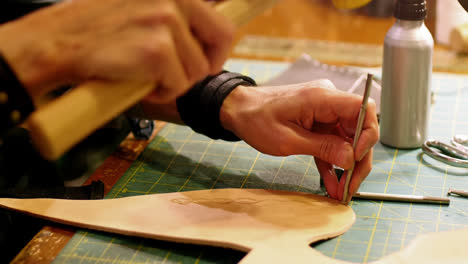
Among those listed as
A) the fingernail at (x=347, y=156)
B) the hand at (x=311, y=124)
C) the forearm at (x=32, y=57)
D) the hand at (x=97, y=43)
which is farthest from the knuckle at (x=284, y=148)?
the forearm at (x=32, y=57)

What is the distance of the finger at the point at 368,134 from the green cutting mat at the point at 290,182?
12 cm

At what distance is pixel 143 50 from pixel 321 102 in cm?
47

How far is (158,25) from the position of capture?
24.6 inches

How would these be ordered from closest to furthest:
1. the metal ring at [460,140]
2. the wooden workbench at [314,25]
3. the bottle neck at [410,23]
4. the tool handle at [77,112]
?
the tool handle at [77,112] < the bottle neck at [410,23] < the metal ring at [460,140] < the wooden workbench at [314,25]

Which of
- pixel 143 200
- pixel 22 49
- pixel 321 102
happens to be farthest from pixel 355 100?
pixel 22 49

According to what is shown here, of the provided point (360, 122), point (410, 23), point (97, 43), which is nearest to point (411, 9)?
point (410, 23)

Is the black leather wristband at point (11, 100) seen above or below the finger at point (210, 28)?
below

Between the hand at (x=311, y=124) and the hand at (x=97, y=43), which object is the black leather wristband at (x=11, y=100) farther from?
the hand at (x=311, y=124)

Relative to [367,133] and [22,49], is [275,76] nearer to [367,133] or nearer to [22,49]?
[367,133]

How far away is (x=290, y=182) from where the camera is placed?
107 cm

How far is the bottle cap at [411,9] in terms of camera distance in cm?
101

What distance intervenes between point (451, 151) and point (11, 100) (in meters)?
0.91

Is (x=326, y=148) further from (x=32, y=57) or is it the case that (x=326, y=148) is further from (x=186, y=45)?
(x=32, y=57)

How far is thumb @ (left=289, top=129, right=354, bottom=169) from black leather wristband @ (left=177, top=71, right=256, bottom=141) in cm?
19
